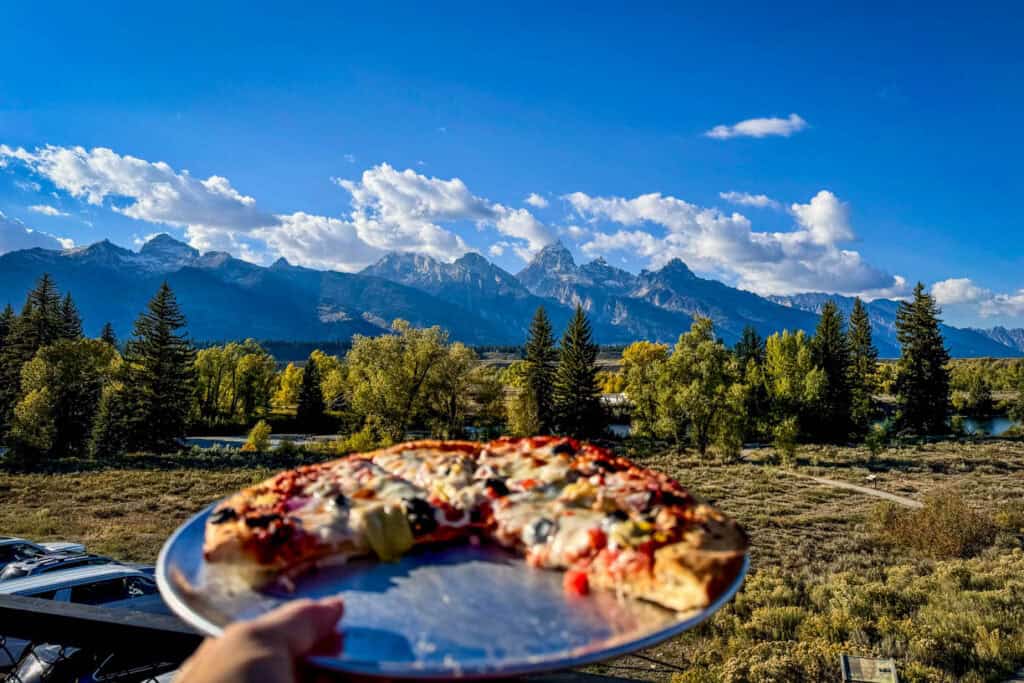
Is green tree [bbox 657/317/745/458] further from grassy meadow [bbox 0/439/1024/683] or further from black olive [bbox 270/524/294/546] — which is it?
black olive [bbox 270/524/294/546]

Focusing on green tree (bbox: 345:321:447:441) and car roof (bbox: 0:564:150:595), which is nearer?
car roof (bbox: 0:564:150:595)

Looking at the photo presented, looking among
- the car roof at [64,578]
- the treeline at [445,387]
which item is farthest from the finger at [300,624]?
the treeline at [445,387]

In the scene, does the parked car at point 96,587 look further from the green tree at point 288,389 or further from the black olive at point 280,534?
the green tree at point 288,389

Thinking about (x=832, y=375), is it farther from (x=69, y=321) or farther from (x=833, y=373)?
(x=69, y=321)

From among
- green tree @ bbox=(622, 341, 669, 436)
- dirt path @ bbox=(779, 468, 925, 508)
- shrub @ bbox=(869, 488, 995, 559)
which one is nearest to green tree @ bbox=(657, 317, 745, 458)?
green tree @ bbox=(622, 341, 669, 436)

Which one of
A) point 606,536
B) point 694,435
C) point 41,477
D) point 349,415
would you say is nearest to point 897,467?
point 694,435

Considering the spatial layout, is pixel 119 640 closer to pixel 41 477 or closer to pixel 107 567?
pixel 107 567
